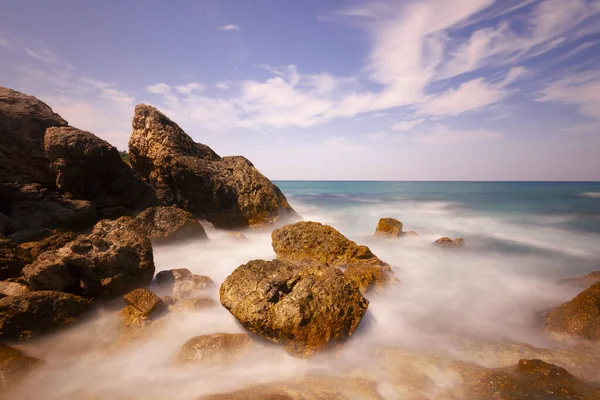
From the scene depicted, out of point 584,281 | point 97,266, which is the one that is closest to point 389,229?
point 584,281

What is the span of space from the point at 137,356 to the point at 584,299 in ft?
30.5

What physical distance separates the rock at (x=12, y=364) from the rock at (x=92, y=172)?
7.49 meters

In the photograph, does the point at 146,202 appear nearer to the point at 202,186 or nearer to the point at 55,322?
the point at 202,186

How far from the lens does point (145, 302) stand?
6.15 metres

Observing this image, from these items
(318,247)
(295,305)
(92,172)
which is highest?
(92,172)

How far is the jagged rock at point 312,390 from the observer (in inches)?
161

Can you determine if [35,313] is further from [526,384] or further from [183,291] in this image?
[526,384]

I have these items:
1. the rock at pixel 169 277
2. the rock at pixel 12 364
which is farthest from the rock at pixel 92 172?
the rock at pixel 12 364

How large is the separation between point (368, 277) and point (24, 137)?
13219 millimetres

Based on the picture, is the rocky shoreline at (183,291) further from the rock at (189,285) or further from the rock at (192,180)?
the rock at (192,180)

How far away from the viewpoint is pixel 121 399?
13.7ft

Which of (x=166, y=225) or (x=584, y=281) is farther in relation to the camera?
(x=166, y=225)

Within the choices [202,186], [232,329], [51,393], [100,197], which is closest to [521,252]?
[232,329]

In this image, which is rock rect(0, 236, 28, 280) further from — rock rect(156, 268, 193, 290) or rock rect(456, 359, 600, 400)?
rock rect(456, 359, 600, 400)
